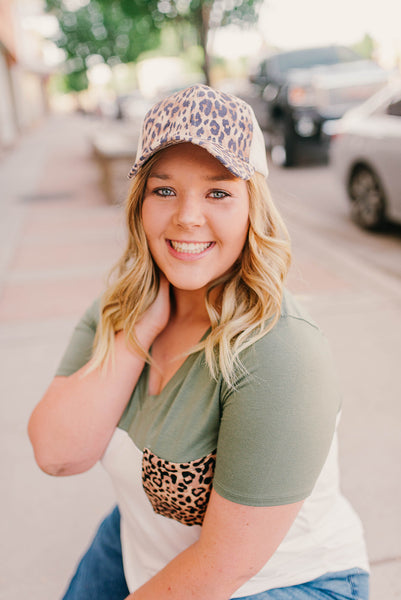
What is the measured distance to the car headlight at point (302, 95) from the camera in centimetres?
988

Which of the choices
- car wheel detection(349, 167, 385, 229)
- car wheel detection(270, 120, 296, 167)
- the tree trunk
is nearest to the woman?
car wheel detection(349, 167, 385, 229)

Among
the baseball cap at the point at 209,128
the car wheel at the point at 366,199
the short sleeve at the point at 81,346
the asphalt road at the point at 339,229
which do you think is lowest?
the asphalt road at the point at 339,229

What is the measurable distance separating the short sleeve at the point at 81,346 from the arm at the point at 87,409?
86 millimetres

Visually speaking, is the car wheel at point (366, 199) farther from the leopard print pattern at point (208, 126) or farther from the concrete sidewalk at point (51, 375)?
the leopard print pattern at point (208, 126)

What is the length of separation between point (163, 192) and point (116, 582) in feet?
3.75

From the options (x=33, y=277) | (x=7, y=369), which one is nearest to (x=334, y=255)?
(x=33, y=277)

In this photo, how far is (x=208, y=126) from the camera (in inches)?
47.2

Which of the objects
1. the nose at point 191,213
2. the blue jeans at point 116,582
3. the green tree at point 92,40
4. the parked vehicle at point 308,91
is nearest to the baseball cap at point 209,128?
the nose at point 191,213

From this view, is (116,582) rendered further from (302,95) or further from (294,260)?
(302,95)

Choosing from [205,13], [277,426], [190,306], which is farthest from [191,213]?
[205,13]

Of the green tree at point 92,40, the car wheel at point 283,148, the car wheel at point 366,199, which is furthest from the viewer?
the green tree at point 92,40

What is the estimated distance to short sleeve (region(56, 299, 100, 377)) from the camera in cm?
158

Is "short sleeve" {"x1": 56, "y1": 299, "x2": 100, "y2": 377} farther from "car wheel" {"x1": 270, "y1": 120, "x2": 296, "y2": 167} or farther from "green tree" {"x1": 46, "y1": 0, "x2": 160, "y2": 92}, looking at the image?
"green tree" {"x1": 46, "y1": 0, "x2": 160, "y2": 92}

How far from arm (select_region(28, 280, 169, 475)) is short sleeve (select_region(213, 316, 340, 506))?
362mm
